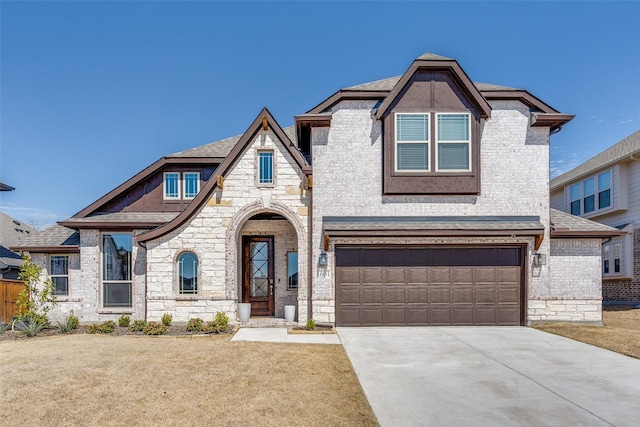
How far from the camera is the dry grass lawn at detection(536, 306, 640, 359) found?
10125mm

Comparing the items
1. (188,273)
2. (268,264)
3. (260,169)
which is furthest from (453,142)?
A: (188,273)

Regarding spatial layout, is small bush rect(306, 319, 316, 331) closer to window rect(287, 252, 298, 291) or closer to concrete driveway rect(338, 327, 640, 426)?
concrete driveway rect(338, 327, 640, 426)

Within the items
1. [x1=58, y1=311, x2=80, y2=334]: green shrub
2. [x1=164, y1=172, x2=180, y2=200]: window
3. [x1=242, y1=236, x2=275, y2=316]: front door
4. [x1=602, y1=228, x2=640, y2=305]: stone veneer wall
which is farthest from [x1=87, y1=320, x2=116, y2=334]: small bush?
[x1=602, y1=228, x2=640, y2=305]: stone veneer wall

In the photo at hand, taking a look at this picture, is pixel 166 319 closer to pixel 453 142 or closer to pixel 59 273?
pixel 59 273

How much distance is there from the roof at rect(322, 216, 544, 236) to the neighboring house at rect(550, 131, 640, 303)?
9190 millimetres

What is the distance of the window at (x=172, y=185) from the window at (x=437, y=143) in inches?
312

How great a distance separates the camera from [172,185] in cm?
1570

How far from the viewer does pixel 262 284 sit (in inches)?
592

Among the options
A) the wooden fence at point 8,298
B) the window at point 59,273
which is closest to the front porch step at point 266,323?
the window at point 59,273

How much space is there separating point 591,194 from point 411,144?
14875 mm

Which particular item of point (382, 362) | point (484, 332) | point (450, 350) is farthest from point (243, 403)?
point (484, 332)

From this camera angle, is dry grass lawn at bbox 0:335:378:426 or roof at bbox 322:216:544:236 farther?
roof at bbox 322:216:544:236

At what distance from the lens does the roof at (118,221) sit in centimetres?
1413

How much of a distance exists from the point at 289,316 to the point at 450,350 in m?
5.59
